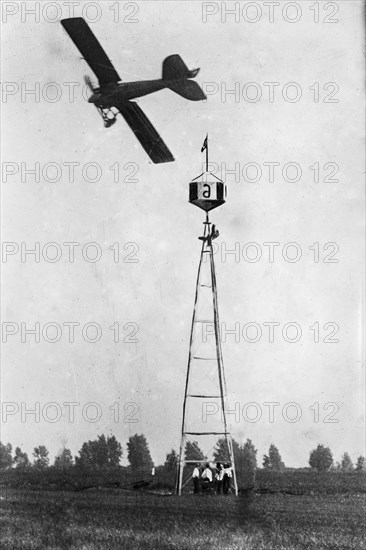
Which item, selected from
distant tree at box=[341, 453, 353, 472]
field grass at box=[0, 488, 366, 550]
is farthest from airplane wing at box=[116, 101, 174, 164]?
distant tree at box=[341, 453, 353, 472]

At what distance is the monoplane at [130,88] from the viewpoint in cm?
2716

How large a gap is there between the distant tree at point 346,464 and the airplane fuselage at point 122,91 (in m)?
12.6

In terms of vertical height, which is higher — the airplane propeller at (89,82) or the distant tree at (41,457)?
the airplane propeller at (89,82)

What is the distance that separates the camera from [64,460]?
27922mm

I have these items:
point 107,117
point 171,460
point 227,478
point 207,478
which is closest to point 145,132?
point 107,117

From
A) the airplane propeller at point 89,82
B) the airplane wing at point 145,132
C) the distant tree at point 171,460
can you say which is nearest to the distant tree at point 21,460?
the distant tree at point 171,460

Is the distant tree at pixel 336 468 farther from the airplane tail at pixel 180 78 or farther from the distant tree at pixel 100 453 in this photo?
the airplane tail at pixel 180 78

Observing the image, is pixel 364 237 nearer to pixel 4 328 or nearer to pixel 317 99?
pixel 317 99

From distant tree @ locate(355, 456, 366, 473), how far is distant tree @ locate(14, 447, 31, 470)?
10422 millimetres

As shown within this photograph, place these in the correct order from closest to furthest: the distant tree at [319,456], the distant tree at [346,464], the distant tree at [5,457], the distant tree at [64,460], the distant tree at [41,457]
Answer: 1. the distant tree at [64,460]
2. the distant tree at [41,457]
3. the distant tree at [346,464]
4. the distant tree at [319,456]
5. the distant tree at [5,457]

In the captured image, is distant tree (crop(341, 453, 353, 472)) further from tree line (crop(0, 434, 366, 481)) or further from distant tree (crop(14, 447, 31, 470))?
distant tree (crop(14, 447, 31, 470))

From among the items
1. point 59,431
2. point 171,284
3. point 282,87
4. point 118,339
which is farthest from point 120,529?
point 282,87

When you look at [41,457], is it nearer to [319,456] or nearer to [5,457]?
[5,457]

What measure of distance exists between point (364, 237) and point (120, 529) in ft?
36.5
